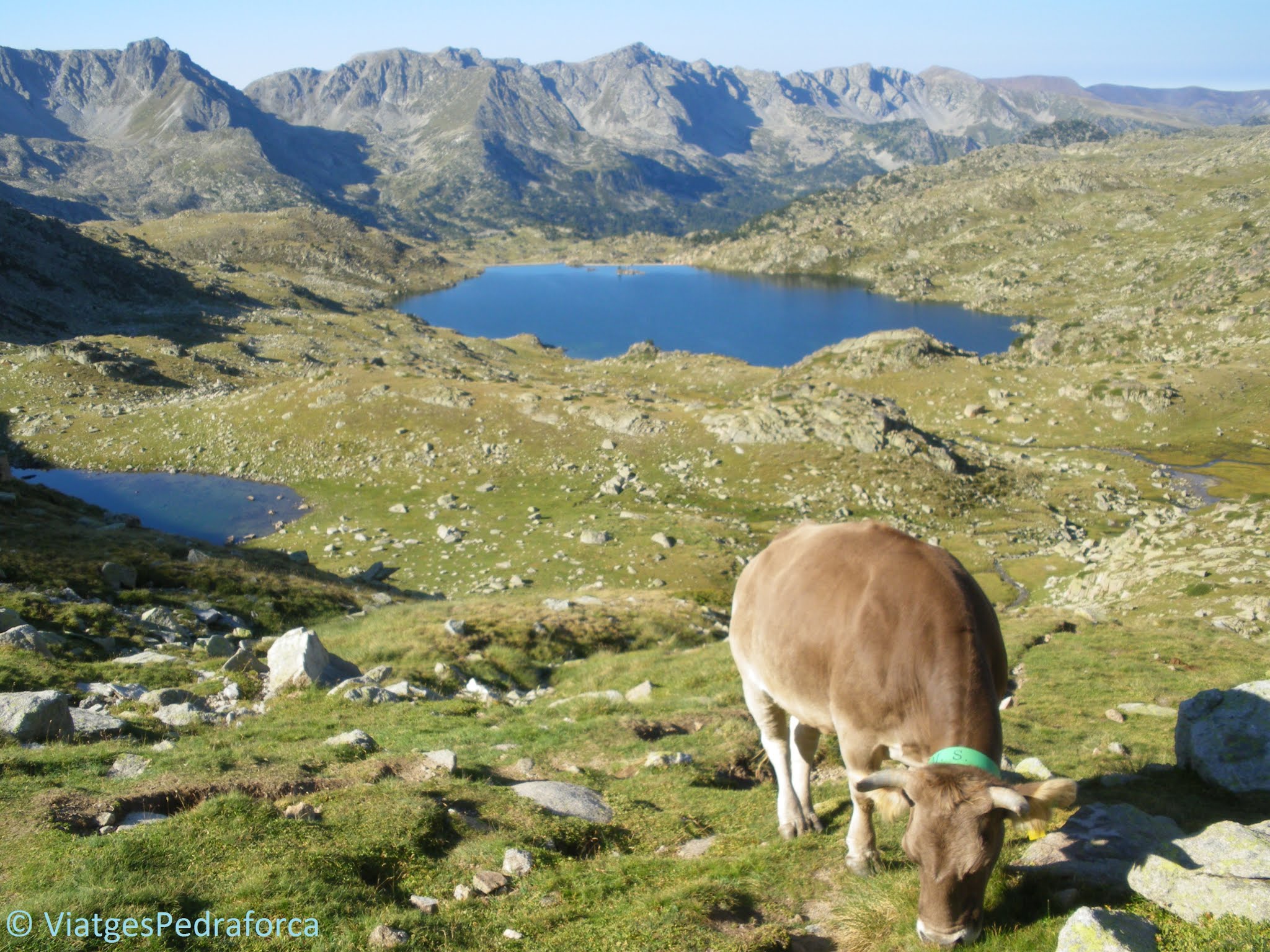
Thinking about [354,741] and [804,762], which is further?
[354,741]

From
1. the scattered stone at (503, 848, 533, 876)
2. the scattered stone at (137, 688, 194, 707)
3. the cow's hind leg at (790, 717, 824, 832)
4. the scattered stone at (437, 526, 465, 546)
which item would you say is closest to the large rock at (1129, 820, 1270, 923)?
the cow's hind leg at (790, 717, 824, 832)

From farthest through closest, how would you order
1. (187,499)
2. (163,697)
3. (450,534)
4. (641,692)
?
1. (187,499)
2. (450,534)
3. (641,692)
4. (163,697)

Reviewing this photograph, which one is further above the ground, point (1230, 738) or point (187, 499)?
point (1230, 738)

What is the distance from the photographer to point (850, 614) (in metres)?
7.09

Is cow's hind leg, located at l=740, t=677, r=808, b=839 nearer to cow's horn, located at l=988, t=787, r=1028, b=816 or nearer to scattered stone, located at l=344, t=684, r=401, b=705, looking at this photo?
cow's horn, located at l=988, t=787, r=1028, b=816

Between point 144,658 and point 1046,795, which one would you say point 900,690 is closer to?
point 1046,795

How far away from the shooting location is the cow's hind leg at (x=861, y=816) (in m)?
6.90

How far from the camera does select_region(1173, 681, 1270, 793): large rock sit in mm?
8789

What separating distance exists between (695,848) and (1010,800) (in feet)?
14.2

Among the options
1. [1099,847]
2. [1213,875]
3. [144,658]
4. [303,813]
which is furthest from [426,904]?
[144,658]

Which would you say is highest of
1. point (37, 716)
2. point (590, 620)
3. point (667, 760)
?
point (37, 716)

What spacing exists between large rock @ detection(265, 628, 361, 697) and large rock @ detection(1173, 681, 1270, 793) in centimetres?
1612

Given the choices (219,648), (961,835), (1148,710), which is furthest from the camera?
(219,648)

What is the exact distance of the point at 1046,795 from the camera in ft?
18.5
